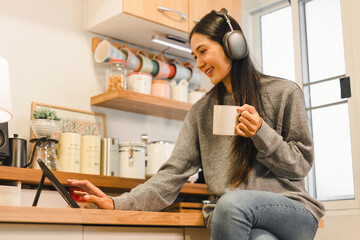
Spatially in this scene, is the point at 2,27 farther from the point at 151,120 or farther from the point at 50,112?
the point at 151,120

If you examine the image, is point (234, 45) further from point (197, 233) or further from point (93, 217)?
point (93, 217)

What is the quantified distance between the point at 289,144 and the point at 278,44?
1935mm

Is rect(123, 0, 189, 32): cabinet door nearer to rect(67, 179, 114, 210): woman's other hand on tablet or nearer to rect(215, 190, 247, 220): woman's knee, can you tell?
rect(67, 179, 114, 210): woman's other hand on tablet

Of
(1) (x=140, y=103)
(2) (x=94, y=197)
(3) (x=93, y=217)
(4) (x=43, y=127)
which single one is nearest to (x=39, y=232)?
(3) (x=93, y=217)

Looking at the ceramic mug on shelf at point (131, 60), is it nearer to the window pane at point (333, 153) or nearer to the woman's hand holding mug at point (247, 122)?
the window pane at point (333, 153)

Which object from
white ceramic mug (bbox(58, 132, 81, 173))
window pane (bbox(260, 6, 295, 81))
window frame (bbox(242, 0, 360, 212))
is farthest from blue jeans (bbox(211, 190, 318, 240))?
window pane (bbox(260, 6, 295, 81))

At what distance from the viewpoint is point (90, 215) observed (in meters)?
1.00

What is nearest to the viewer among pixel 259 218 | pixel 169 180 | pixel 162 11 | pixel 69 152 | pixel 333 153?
pixel 259 218

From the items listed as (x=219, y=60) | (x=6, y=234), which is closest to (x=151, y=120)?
(x=219, y=60)

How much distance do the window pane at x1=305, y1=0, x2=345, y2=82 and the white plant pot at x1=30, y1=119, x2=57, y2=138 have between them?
156cm

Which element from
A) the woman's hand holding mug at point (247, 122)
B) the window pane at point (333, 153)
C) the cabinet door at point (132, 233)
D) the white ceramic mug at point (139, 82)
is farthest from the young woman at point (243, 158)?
the window pane at point (333, 153)

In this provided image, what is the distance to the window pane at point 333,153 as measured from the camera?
257 cm

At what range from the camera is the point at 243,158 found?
1340 mm

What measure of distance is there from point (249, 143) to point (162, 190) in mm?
297
